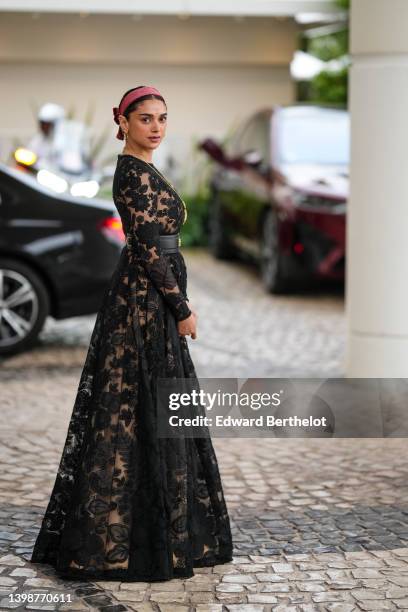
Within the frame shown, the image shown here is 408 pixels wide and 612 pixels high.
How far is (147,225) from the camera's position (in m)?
4.86

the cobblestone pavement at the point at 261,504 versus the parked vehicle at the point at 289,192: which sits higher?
the parked vehicle at the point at 289,192

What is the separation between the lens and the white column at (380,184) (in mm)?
8211

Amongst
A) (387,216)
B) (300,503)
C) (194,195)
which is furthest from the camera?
(194,195)

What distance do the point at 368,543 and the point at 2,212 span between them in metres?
4.84

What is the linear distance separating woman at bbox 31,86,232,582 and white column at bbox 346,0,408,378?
3.49m

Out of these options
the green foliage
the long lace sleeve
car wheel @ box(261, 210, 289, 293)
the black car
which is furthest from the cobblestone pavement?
the green foliage

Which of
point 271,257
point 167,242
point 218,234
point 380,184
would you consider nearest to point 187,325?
point 167,242

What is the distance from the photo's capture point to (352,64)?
28.0ft

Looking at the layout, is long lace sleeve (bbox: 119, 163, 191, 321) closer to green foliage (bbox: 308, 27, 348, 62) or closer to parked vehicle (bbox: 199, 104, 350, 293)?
parked vehicle (bbox: 199, 104, 350, 293)

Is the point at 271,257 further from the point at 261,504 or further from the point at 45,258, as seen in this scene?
the point at 261,504

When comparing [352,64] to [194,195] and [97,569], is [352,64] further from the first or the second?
[194,195]

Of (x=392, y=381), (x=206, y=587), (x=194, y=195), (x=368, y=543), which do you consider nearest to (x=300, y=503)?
(x=368, y=543)

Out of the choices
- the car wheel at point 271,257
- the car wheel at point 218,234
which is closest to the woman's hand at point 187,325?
the car wheel at point 271,257

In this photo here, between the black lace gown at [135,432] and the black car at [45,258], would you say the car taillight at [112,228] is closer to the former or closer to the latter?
the black car at [45,258]
